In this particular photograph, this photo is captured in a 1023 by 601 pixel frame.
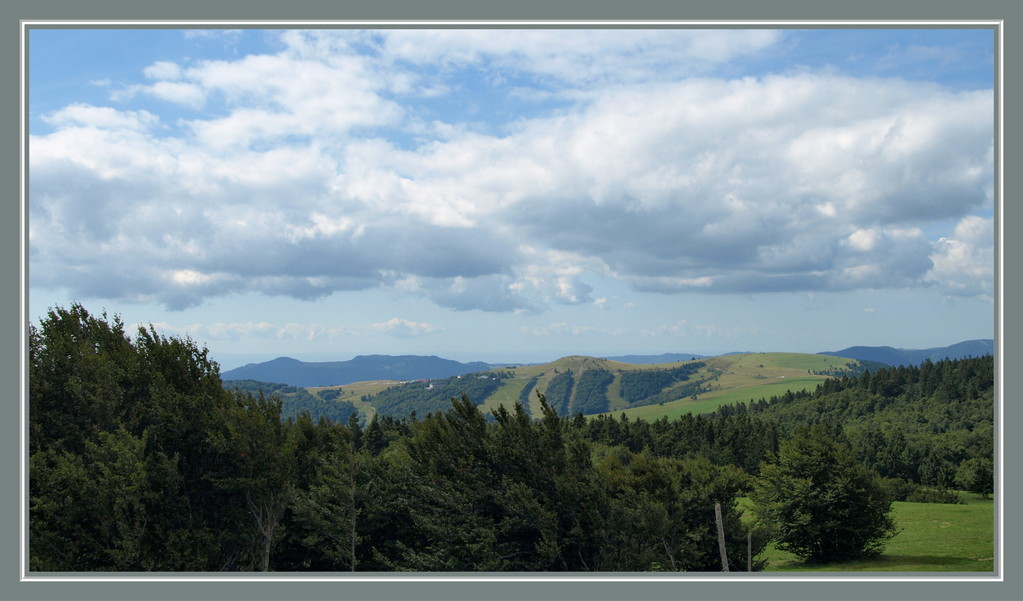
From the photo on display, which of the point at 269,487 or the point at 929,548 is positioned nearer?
the point at 269,487

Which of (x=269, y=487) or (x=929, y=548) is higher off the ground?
(x=269, y=487)

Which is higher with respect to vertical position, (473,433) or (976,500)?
(473,433)

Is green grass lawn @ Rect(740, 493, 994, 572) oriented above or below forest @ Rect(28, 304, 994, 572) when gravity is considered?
below

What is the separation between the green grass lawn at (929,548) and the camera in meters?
23.5

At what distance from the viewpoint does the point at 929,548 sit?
108 feet

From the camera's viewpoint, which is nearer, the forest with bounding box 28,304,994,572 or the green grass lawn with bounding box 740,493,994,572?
the forest with bounding box 28,304,994,572

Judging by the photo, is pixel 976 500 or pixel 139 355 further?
pixel 976 500

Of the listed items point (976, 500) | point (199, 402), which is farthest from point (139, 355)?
point (976, 500)

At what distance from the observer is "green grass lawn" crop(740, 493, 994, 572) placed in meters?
23.5

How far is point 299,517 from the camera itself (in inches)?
845
